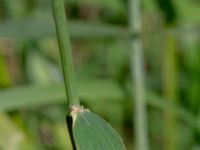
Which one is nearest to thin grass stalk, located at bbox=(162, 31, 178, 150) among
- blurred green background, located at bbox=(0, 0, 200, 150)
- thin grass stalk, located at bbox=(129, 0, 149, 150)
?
blurred green background, located at bbox=(0, 0, 200, 150)

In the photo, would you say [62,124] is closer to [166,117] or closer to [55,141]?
[55,141]

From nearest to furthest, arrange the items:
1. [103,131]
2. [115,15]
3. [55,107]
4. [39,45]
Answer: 1. [103,131]
2. [55,107]
3. [39,45]
4. [115,15]

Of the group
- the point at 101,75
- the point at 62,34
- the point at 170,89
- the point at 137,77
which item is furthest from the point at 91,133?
the point at 101,75

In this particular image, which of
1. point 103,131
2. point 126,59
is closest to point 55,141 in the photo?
point 126,59

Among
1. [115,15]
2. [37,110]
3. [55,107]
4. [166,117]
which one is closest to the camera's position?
[166,117]

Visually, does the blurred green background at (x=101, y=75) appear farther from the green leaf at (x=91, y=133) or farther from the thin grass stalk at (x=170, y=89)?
the green leaf at (x=91, y=133)

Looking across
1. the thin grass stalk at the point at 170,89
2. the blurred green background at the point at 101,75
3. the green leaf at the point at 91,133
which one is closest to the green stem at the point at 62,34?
the green leaf at the point at 91,133

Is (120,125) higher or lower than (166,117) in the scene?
lower
